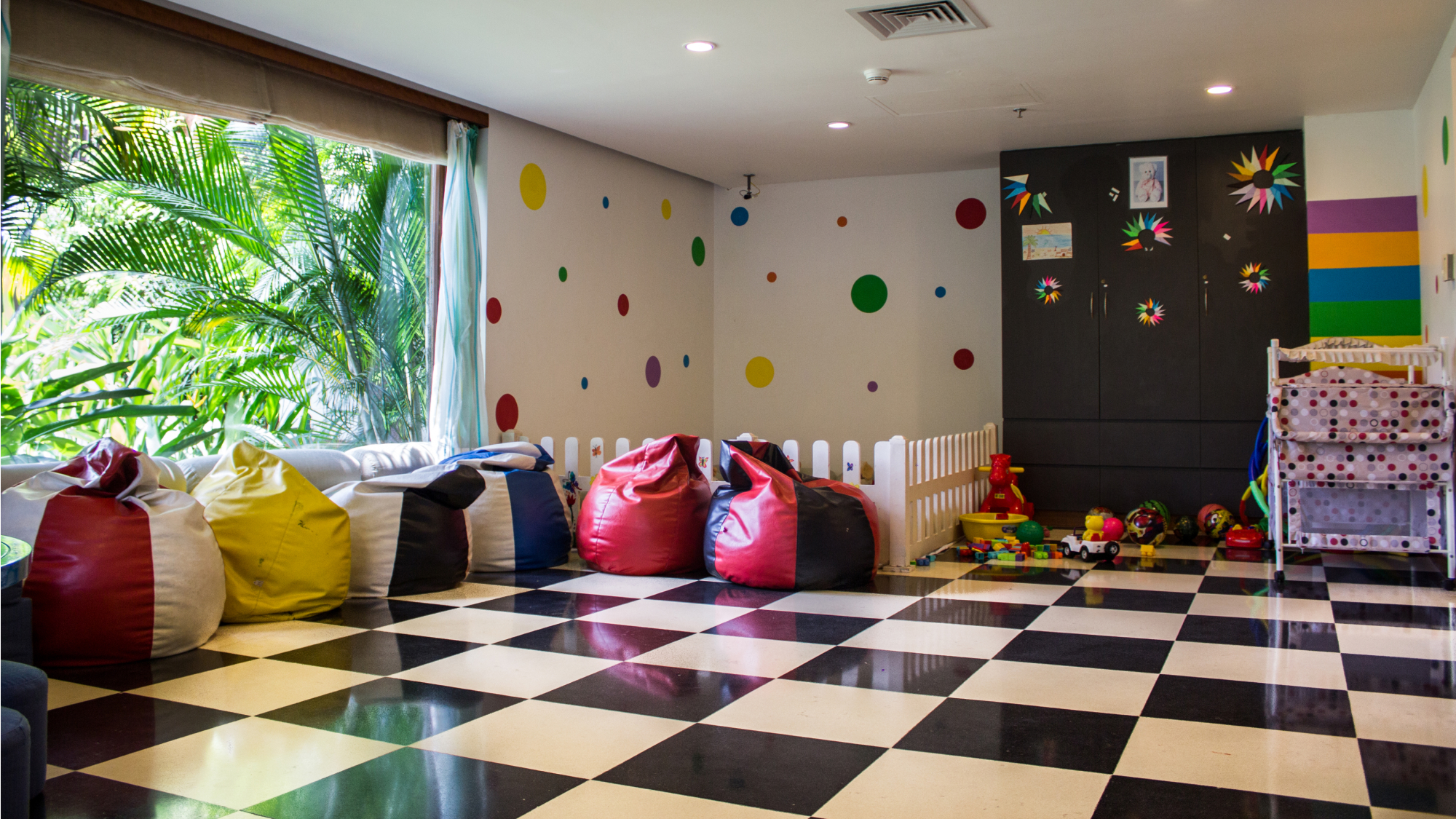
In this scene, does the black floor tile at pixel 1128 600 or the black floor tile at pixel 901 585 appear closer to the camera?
the black floor tile at pixel 1128 600

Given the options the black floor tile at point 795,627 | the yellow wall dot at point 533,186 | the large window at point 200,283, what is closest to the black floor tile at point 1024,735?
the black floor tile at point 795,627

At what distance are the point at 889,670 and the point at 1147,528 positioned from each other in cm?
265

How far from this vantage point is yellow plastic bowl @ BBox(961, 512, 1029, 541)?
15.9 ft

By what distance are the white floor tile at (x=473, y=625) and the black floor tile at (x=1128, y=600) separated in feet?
5.70

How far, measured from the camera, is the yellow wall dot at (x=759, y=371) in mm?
6887

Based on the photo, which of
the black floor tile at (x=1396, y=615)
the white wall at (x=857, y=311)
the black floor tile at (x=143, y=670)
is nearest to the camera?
the black floor tile at (x=143, y=670)

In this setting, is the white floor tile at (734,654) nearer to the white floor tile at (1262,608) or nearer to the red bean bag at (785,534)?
the red bean bag at (785,534)

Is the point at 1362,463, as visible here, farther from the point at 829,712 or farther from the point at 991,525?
the point at 829,712

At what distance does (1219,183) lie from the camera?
540 cm

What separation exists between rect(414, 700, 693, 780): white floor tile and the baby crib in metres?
2.81

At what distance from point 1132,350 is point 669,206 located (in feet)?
9.25

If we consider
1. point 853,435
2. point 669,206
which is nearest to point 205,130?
point 669,206

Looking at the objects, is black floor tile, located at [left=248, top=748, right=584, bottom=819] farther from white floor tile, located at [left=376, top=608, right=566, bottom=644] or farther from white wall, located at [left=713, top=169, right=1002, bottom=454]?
white wall, located at [left=713, top=169, right=1002, bottom=454]

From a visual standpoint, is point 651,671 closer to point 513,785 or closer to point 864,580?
point 513,785
